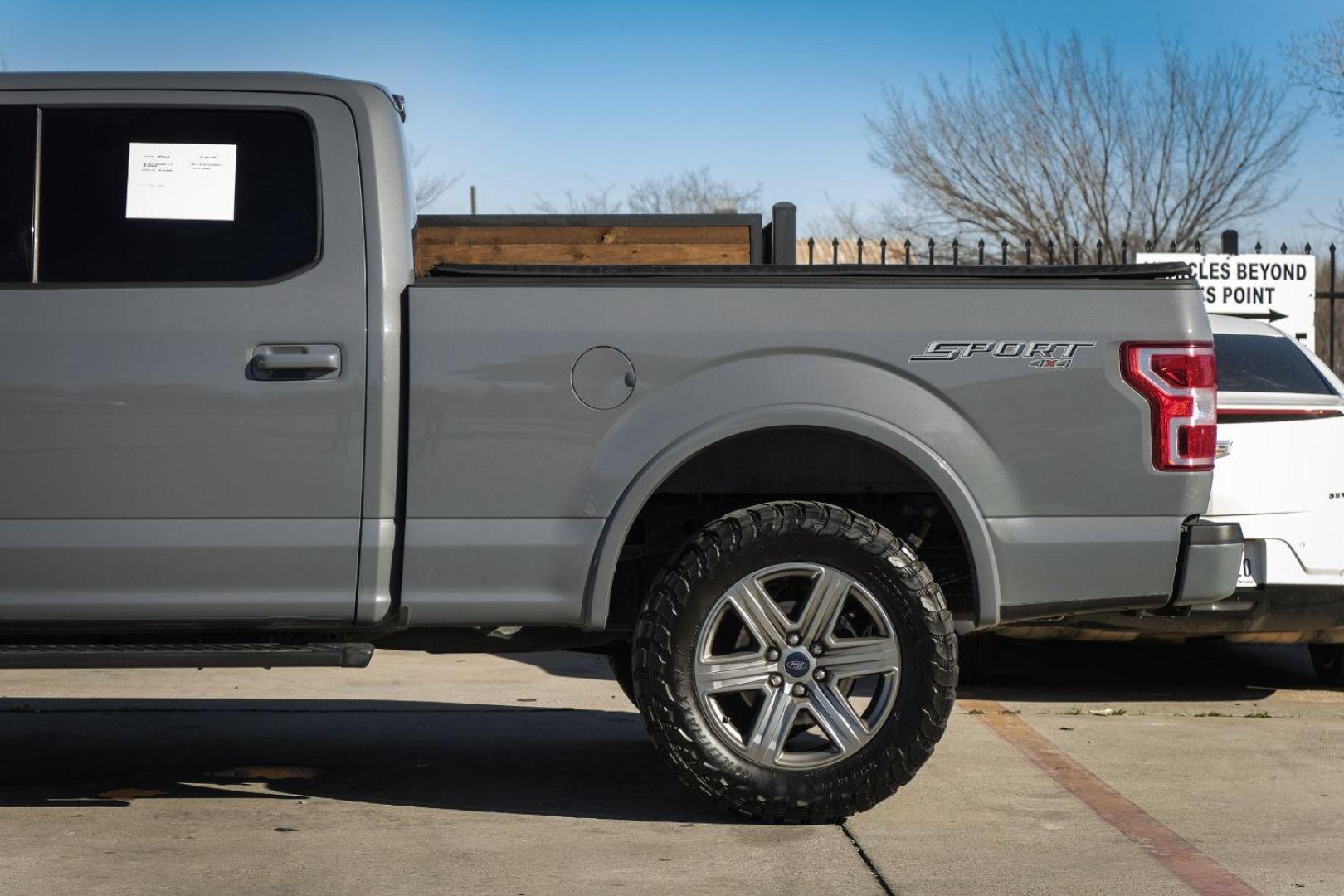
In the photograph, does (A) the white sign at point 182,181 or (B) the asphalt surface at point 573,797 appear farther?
(A) the white sign at point 182,181

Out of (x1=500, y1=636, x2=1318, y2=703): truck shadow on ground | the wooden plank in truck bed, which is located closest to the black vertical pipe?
the wooden plank in truck bed

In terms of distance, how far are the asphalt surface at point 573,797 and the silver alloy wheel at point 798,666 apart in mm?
276

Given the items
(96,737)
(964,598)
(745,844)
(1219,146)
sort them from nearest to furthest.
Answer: (745,844), (964,598), (96,737), (1219,146)

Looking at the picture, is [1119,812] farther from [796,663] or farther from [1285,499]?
[1285,499]

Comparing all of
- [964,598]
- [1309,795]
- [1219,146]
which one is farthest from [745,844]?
[1219,146]

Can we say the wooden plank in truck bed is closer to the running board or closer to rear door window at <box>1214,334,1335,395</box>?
rear door window at <box>1214,334,1335,395</box>

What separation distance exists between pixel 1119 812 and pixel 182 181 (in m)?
3.42

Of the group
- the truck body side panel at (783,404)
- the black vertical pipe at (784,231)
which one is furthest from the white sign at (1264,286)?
the truck body side panel at (783,404)

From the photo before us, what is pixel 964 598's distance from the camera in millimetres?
5305

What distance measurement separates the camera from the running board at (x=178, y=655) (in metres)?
4.50

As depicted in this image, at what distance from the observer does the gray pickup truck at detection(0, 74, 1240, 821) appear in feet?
15.0

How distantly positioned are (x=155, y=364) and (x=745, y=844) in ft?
7.01

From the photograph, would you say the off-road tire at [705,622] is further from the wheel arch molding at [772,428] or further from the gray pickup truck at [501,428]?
the wheel arch molding at [772,428]

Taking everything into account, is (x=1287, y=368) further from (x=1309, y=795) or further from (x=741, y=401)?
(x=741, y=401)
